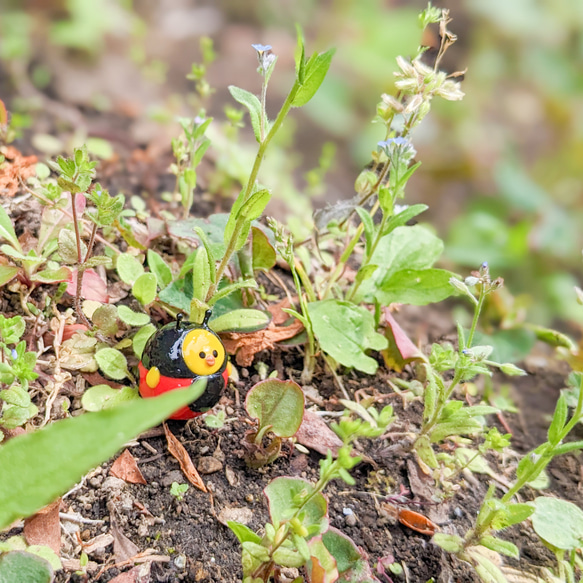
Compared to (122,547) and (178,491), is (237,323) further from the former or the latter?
(122,547)

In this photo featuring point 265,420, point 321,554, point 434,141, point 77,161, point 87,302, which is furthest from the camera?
point 434,141

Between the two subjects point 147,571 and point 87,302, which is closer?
point 147,571

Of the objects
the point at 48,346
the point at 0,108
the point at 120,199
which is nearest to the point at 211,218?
the point at 120,199

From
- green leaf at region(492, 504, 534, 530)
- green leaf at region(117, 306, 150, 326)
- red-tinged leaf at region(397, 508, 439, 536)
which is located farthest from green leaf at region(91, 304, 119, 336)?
green leaf at region(492, 504, 534, 530)

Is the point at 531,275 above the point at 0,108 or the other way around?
the other way around

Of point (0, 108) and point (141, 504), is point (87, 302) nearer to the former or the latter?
point (141, 504)

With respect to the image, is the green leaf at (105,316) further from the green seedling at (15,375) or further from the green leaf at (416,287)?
the green leaf at (416,287)

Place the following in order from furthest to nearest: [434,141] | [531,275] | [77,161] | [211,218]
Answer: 1. [434,141]
2. [531,275]
3. [211,218]
4. [77,161]
